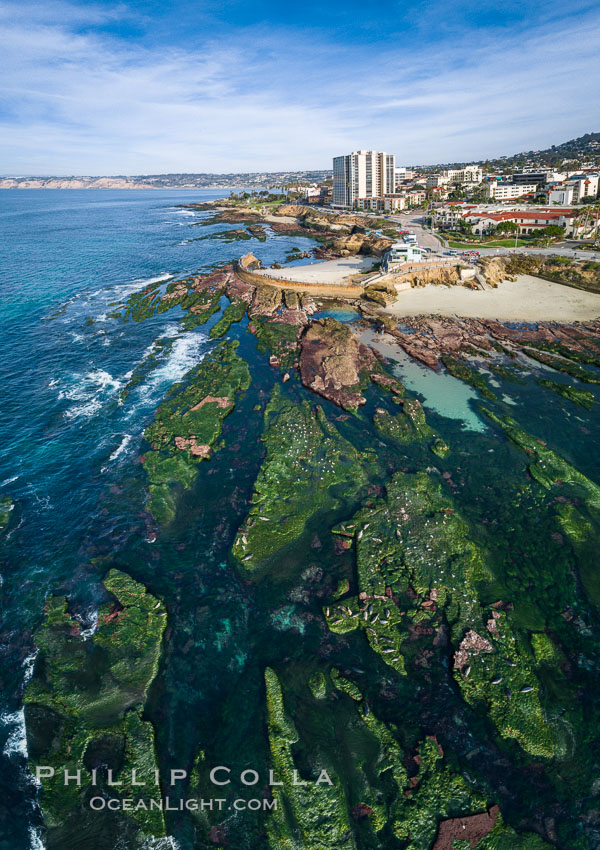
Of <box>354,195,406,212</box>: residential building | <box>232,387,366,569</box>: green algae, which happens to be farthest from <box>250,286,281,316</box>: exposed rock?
<box>354,195,406,212</box>: residential building

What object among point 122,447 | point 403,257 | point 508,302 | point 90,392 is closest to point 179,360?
point 90,392

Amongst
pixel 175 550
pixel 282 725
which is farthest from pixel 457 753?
pixel 175 550

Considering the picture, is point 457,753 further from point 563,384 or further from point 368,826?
point 563,384

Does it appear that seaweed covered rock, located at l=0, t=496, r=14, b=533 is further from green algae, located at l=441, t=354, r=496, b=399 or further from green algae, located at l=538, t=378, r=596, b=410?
green algae, located at l=538, t=378, r=596, b=410

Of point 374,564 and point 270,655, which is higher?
point 374,564

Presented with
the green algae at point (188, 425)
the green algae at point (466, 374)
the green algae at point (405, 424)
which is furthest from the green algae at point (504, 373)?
the green algae at point (188, 425)

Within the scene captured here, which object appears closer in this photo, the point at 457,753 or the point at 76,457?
the point at 457,753

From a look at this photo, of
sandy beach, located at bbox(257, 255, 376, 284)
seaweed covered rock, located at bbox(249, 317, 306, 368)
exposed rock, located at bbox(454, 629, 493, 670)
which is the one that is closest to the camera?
exposed rock, located at bbox(454, 629, 493, 670)
